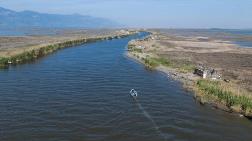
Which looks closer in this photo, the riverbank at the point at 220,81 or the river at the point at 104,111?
the river at the point at 104,111

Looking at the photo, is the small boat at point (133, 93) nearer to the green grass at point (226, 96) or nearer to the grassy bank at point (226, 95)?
the grassy bank at point (226, 95)

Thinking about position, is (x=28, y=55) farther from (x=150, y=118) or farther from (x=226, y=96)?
(x=150, y=118)

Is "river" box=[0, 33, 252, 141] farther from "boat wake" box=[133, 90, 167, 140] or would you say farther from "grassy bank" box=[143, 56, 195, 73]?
"grassy bank" box=[143, 56, 195, 73]

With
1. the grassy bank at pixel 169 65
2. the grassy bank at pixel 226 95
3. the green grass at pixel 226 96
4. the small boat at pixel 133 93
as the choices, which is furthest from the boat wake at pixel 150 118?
the grassy bank at pixel 169 65

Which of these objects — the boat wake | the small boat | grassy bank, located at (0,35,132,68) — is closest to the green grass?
the small boat

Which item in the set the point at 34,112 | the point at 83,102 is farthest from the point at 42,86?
the point at 34,112

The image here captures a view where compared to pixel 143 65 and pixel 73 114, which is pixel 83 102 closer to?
pixel 73 114

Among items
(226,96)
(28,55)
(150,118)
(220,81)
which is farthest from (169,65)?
(150,118)

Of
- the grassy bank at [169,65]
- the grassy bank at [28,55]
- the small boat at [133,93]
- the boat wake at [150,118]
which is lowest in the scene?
the boat wake at [150,118]
